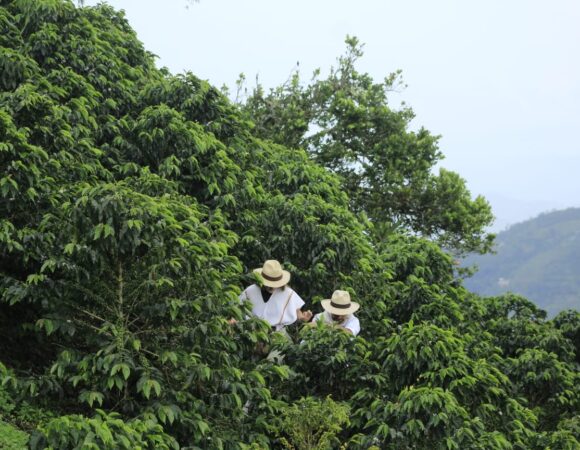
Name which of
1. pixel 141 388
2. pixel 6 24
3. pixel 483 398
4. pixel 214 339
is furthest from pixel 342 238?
pixel 6 24

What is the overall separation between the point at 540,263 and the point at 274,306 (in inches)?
6358

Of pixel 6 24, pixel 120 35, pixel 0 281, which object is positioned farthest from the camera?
pixel 120 35

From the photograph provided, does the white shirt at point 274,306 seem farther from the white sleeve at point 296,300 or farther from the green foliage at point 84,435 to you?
the green foliage at point 84,435

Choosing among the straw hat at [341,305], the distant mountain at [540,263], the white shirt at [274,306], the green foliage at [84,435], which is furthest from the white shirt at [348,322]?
the distant mountain at [540,263]

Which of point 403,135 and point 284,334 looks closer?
point 284,334

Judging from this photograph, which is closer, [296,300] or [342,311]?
[296,300]

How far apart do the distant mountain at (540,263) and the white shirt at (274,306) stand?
138 m

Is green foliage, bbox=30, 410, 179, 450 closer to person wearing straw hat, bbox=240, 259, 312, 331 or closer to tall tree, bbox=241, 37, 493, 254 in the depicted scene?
person wearing straw hat, bbox=240, 259, 312, 331

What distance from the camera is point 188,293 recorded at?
9344 mm

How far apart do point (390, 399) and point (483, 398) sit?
3.78 ft

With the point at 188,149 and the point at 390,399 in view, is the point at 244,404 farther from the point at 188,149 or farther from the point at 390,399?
the point at 188,149

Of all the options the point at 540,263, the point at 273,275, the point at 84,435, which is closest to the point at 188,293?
the point at 273,275

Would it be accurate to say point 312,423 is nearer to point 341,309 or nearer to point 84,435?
point 341,309

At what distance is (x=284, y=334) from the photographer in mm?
10773
